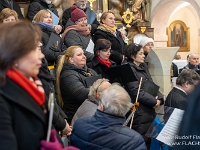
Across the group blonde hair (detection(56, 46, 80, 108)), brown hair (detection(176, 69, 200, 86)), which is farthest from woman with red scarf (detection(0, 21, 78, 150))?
brown hair (detection(176, 69, 200, 86))

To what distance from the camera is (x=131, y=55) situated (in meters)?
4.48

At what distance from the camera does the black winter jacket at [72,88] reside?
355 centimetres

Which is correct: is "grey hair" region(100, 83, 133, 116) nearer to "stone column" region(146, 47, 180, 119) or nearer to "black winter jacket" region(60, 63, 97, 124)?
"black winter jacket" region(60, 63, 97, 124)

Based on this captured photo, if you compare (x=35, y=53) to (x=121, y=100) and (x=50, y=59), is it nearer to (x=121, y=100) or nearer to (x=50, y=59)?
(x=121, y=100)

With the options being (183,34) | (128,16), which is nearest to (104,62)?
(128,16)

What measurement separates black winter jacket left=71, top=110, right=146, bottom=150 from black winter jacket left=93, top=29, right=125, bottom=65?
2548 millimetres

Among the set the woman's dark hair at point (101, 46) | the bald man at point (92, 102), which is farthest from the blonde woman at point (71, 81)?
the woman's dark hair at point (101, 46)

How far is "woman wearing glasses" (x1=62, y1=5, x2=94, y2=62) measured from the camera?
14.9ft

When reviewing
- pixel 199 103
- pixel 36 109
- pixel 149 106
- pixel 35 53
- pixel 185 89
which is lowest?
pixel 149 106

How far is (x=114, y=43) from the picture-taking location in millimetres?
5066

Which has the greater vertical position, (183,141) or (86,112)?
(183,141)

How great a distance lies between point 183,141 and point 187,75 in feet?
9.17

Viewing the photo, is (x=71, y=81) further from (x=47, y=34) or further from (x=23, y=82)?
A: (x=23, y=82)

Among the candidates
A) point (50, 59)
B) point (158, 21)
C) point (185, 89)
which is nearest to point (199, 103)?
point (185, 89)
